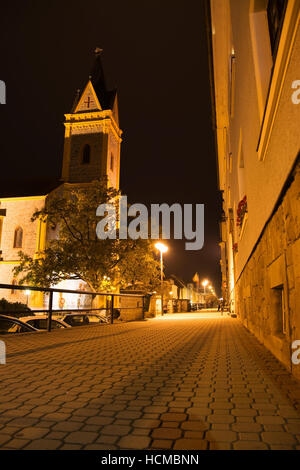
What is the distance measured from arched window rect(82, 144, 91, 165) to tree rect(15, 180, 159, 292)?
77.3 ft

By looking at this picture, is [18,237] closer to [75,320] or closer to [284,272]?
[75,320]

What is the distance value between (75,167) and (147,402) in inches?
1820

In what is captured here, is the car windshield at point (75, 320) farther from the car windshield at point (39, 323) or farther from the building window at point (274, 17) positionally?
the building window at point (274, 17)

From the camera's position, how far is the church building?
40625mm

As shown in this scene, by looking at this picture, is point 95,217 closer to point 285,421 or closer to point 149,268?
point 149,268

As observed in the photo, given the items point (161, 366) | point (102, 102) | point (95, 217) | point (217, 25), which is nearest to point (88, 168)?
point (102, 102)

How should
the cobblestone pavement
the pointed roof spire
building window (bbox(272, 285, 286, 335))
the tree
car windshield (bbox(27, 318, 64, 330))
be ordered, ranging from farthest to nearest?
the pointed roof spire → the tree → car windshield (bbox(27, 318, 64, 330)) → building window (bbox(272, 285, 286, 335)) → the cobblestone pavement

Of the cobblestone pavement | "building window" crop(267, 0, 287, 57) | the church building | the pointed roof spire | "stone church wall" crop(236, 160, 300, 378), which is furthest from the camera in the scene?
the pointed roof spire

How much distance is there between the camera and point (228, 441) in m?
2.05

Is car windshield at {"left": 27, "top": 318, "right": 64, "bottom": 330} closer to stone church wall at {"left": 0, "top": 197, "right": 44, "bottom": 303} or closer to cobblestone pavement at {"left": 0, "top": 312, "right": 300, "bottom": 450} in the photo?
cobblestone pavement at {"left": 0, "top": 312, "right": 300, "bottom": 450}

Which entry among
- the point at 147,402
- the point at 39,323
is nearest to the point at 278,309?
the point at 147,402

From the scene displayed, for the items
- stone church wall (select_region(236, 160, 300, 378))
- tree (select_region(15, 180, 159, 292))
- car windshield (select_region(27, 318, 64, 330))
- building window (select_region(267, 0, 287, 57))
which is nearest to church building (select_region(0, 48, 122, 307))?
tree (select_region(15, 180, 159, 292))

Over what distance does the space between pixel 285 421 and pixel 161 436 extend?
907mm

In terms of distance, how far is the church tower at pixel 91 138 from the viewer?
46281 mm
